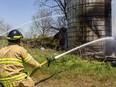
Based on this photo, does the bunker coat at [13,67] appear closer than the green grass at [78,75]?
Yes

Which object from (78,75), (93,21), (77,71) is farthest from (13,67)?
(93,21)

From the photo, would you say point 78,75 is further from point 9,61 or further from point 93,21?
point 93,21

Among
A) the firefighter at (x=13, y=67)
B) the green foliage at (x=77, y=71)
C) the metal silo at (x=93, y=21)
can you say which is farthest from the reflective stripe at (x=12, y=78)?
the metal silo at (x=93, y=21)

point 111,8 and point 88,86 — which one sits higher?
point 111,8

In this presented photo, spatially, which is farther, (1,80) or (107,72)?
(107,72)

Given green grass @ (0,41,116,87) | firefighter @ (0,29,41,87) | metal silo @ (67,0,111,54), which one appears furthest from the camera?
metal silo @ (67,0,111,54)

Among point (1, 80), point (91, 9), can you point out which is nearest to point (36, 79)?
point (1, 80)

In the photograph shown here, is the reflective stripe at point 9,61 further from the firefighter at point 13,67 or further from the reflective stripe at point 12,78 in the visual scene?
the reflective stripe at point 12,78

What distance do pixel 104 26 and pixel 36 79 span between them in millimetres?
9672

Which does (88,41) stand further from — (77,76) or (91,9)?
(77,76)

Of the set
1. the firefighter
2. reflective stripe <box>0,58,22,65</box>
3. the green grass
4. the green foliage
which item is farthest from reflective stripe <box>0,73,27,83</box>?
the green foliage

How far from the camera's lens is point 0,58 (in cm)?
503

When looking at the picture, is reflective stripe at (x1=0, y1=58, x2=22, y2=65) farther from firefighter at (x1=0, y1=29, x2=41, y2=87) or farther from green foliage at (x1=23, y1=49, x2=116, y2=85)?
green foliage at (x1=23, y1=49, x2=116, y2=85)

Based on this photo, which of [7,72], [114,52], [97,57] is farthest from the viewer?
[114,52]
